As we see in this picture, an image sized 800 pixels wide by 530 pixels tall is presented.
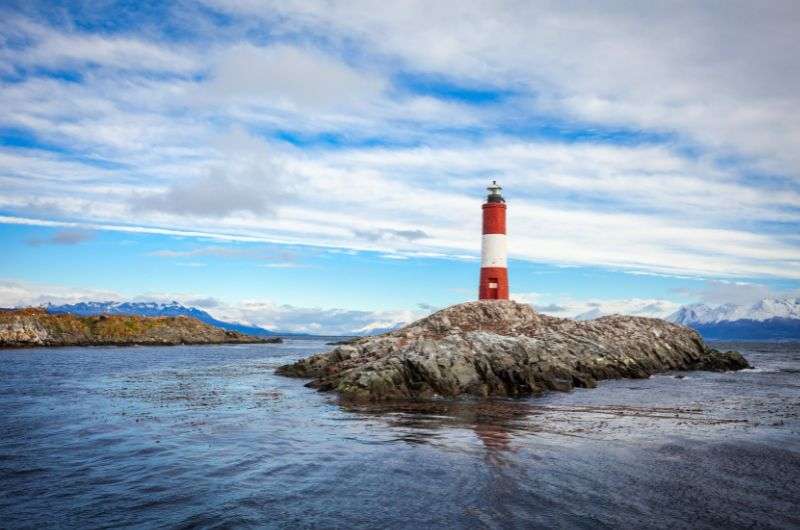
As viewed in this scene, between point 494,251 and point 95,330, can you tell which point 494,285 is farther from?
point 95,330

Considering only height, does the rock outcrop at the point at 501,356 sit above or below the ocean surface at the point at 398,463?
above

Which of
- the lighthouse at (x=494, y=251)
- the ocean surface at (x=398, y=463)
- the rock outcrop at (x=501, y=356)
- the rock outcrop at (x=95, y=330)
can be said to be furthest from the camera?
the rock outcrop at (x=95, y=330)

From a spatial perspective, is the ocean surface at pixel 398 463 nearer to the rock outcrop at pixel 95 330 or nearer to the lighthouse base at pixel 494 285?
the lighthouse base at pixel 494 285

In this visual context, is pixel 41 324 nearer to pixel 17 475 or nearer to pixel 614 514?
pixel 17 475

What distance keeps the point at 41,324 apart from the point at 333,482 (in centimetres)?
11062

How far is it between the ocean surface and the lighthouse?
24865 mm

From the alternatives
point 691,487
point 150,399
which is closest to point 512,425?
point 691,487

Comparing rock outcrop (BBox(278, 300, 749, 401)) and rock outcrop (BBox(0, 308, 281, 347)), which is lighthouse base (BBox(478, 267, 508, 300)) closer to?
rock outcrop (BBox(278, 300, 749, 401))

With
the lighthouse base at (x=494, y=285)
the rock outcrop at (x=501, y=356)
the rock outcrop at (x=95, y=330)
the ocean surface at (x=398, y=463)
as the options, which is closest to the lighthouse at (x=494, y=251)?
the lighthouse base at (x=494, y=285)

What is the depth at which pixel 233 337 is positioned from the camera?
150375 millimetres

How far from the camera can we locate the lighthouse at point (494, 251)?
55250 millimetres

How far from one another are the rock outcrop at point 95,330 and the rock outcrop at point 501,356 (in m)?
74.2

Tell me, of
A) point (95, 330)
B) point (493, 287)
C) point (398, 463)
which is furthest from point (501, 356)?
point (95, 330)

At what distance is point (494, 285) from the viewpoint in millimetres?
55719
